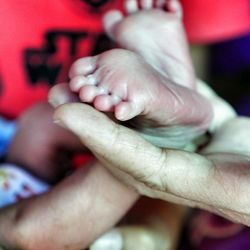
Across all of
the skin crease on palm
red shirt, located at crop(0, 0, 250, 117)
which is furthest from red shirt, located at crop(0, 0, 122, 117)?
the skin crease on palm

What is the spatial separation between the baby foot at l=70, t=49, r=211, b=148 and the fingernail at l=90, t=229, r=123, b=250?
0.44 feet

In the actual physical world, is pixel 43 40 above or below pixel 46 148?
above

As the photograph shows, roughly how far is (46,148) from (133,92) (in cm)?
31

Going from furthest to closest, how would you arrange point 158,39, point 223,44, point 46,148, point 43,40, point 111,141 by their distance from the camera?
point 223,44 < point 43,40 < point 46,148 < point 158,39 < point 111,141

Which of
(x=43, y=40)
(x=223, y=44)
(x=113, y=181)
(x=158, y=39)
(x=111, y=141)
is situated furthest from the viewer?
(x=223, y=44)

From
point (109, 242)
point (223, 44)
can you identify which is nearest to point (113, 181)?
point (109, 242)

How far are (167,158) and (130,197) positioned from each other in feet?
0.34

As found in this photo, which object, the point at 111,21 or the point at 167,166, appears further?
the point at 111,21

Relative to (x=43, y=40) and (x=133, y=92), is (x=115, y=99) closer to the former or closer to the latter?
(x=133, y=92)

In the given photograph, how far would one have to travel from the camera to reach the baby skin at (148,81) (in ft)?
1.86

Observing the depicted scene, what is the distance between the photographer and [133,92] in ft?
1.87

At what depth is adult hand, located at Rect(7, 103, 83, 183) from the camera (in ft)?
2.76

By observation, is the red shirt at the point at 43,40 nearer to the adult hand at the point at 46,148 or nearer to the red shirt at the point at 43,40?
the red shirt at the point at 43,40

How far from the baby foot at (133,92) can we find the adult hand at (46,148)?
236 millimetres
